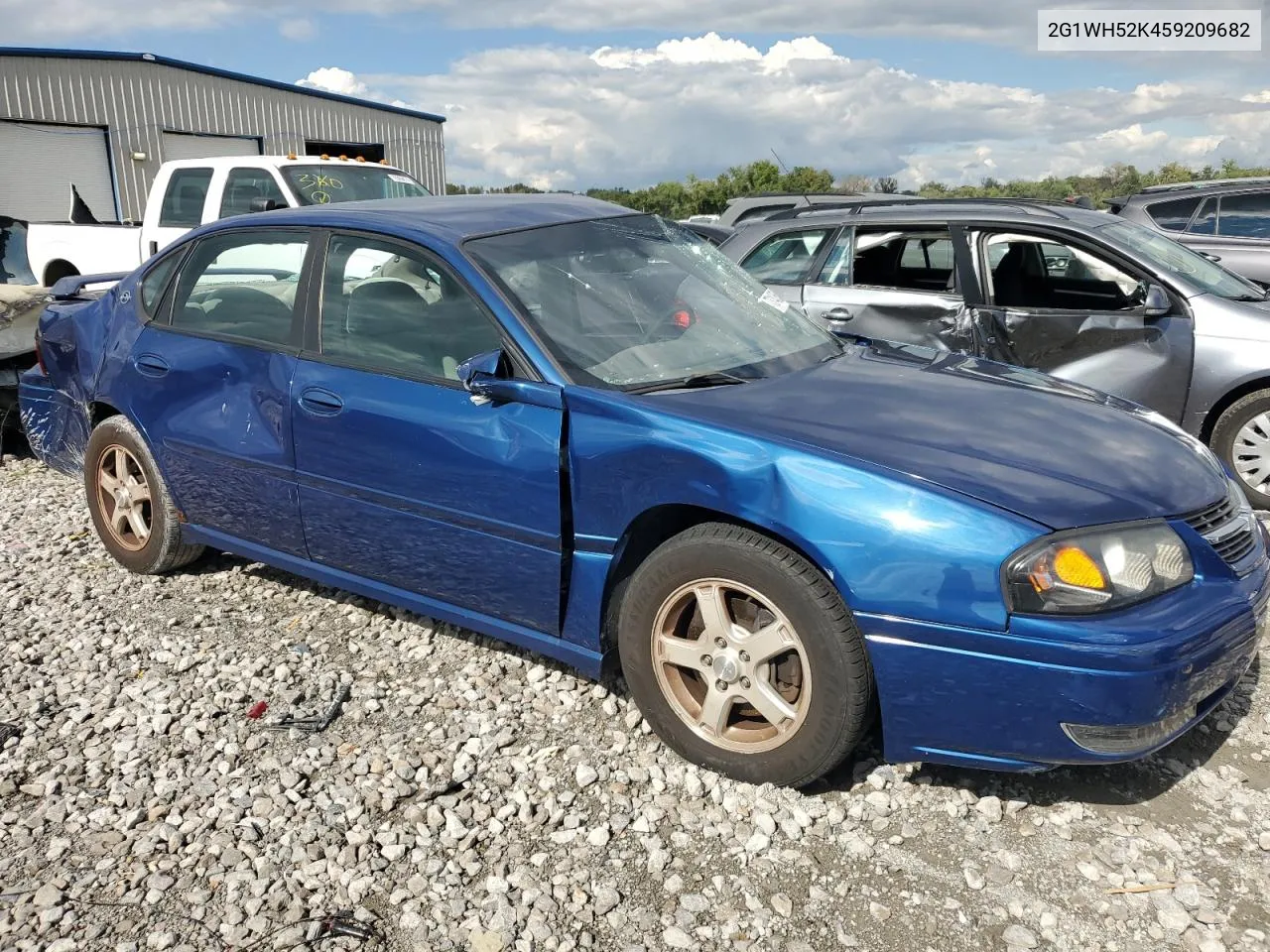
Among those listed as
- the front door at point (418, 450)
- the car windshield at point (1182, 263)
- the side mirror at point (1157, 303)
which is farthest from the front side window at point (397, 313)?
the car windshield at point (1182, 263)

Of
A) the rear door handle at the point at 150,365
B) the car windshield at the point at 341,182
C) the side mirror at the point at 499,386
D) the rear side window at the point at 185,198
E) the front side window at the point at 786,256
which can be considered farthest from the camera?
the rear side window at the point at 185,198

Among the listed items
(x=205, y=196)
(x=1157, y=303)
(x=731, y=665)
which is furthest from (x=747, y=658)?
(x=205, y=196)

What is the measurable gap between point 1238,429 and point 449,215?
427cm

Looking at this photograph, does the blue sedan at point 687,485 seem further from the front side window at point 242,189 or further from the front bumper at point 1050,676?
the front side window at point 242,189

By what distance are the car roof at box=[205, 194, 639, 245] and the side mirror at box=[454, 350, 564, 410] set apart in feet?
1.84

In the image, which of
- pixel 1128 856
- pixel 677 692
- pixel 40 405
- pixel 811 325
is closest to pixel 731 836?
pixel 677 692

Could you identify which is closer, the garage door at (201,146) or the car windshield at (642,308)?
the car windshield at (642,308)

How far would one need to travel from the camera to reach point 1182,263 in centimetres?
600

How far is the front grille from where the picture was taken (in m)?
2.89

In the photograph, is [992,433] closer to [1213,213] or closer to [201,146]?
[1213,213]

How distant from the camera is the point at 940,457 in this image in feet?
9.30

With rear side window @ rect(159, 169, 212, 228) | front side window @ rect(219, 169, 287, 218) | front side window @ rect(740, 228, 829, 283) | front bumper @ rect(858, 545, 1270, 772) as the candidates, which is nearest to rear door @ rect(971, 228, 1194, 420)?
front side window @ rect(740, 228, 829, 283)

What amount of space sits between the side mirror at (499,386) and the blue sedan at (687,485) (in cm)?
1

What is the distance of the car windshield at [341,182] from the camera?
9623mm
